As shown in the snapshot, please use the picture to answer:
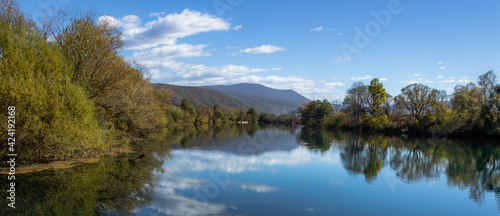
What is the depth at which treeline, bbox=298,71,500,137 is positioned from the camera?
44438mm

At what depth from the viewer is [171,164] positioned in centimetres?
2069

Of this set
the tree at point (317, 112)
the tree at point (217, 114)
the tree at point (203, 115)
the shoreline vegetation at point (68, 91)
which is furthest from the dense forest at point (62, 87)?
the tree at point (217, 114)

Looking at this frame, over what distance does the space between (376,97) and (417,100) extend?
7.21 meters

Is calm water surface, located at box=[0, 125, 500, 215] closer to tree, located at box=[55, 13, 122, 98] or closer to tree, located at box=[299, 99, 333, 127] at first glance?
tree, located at box=[55, 13, 122, 98]

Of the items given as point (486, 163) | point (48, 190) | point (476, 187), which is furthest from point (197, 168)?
point (486, 163)

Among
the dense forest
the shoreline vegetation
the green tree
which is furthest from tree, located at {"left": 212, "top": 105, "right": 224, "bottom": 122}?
the green tree

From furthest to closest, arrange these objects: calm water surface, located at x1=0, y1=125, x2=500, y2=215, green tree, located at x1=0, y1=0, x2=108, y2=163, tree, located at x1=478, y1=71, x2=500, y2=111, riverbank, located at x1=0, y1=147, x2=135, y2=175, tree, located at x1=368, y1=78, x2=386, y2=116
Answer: tree, located at x1=368, y1=78, x2=386, y2=116
tree, located at x1=478, y1=71, x2=500, y2=111
riverbank, located at x1=0, y1=147, x2=135, y2=175
green tree, located at x1=0, y1=0, x2=108, y2=163
calm water surface, located at x1=0, y1=125, x2=500, y2=215

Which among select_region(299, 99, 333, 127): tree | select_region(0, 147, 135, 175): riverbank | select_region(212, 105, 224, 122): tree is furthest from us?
select_region(212, 105, 224, 122): tree

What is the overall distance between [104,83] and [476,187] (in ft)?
81.1

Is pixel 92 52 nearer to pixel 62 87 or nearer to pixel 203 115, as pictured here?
pixel 62 87

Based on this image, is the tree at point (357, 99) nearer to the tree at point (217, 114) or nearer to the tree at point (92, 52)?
the tree at point (92, 52)

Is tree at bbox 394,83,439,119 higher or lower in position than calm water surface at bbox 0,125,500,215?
higher

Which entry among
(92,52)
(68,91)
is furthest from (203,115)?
(68,91)

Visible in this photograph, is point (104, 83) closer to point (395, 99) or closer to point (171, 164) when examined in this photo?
point (171, 164)
